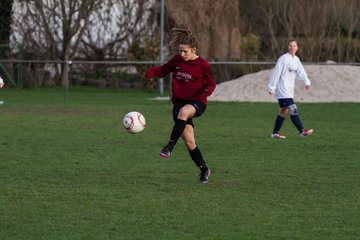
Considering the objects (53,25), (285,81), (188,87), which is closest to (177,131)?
(188,87)

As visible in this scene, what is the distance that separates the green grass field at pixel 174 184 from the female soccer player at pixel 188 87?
0.46 meters

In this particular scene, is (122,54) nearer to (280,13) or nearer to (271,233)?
(280,13)

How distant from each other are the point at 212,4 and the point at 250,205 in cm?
3523

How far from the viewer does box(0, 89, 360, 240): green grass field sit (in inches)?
303

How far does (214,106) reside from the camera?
2598 cm

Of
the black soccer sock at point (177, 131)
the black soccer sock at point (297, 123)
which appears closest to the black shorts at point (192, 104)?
the black soccer sock at point (177, 131)

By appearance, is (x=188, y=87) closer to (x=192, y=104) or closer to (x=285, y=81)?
(x=192, y=104)

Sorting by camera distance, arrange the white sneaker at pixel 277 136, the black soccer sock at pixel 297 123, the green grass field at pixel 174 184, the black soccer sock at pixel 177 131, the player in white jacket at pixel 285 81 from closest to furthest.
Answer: the green grass field at pixel 174 184, the black soccer sock at pixel 177 131, the white sneaker at pixel 277 136, the black soccer sock at pixel 297 123, the player in white jacket at pixel 285 81

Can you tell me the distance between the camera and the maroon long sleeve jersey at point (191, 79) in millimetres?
10523

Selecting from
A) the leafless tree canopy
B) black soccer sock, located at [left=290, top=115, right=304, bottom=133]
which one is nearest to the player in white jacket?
black soccer sock, located at [left=290, top=115, right=304, bottom=133]

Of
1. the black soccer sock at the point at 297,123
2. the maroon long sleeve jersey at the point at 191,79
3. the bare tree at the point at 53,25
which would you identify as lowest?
the bare tree at the point at 53,25

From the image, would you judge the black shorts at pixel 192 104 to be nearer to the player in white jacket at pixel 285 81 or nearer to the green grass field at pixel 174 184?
the green grass field at pixel 174 184

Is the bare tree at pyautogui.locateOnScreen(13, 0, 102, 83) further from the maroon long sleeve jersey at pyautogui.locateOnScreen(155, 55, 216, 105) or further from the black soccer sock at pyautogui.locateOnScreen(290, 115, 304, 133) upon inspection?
the maroon long sleeve jersey at pyautogui.locateOnScreen(155, 55, 216, 105)

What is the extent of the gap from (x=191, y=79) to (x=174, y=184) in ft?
4.10
